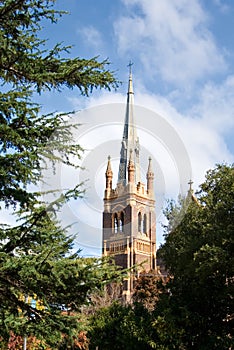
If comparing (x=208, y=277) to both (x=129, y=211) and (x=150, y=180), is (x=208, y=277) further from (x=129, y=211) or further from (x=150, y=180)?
(x=150, y=180)

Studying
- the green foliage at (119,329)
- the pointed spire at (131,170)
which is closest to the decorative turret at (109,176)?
the pointed spire at (131,170)

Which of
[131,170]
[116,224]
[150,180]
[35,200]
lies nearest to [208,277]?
[35,200]

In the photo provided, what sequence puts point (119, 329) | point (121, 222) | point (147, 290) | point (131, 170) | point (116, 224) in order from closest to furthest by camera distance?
point (119, 329) < point (147, 290) < point (131, 170) < point (121, 222) < point (116, 224)

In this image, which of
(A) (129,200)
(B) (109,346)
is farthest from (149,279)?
(A) (129,200)

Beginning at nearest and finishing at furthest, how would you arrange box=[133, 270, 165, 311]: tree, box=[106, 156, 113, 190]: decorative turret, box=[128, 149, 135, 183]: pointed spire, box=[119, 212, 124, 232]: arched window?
box=[133, 270, 165, 311]: tree
box=[128, 149, 135, 183]: pointed spire
box=[119, 212, 124, 232]: arched window
box=[106, 156, 113, 190]: decorative turret

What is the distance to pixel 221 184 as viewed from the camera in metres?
15.5

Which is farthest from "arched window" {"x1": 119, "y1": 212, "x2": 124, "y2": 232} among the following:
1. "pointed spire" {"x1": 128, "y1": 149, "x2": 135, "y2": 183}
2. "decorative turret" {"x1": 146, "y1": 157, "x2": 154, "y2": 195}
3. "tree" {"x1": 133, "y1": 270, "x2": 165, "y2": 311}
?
"tree" {"x1": 133, "y1": 270, "x2": 165, "y2": 311}

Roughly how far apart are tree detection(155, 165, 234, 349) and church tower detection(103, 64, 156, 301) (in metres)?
40.3

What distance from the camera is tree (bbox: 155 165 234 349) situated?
1349cm

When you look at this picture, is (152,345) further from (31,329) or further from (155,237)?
(155,237)

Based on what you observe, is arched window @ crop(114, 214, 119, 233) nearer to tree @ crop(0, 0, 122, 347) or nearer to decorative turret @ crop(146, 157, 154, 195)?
decorative turret @ crop(146, 157, 154, 195)

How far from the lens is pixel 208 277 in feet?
46.5

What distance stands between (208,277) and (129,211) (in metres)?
43.3

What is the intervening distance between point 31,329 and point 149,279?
27.7 metres
